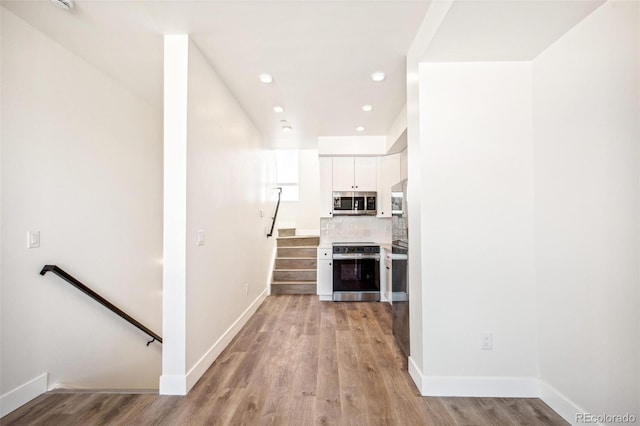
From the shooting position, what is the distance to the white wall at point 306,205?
6641 millimetres

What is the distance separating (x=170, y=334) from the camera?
2.01 m

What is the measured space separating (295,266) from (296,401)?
3298 mm

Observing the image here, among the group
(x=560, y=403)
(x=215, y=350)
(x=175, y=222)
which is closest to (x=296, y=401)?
(x=215, y=350)

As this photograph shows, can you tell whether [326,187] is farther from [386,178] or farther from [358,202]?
[386,178]

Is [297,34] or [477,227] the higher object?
[297,34]

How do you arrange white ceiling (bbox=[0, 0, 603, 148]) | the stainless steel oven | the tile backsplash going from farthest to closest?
the tile backsplash
the stainless steel oven
white ceiling (bbox=[0, 0, 603, 148])

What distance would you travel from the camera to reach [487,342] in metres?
2.00

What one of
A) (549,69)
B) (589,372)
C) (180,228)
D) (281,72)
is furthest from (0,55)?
(589,372)

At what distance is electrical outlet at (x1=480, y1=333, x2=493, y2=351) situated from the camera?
6.56ft

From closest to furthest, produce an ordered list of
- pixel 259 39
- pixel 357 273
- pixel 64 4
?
pixel 64 4 < pixel 259 39 < pixel 357 273

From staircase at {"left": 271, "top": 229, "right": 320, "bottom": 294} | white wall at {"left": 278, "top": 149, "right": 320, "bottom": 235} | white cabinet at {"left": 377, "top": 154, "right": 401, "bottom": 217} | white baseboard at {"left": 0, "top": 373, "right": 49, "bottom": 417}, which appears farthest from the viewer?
white wall at {"left": 278, "top": 149, "right": 320, "bottom": 235}

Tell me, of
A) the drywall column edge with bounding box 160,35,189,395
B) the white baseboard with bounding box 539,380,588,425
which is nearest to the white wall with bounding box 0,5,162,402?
the drywall column edge with bounding box 160,35,189,395

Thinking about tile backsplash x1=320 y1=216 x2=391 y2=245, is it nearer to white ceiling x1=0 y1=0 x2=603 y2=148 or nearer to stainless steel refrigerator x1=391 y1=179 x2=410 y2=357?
stainless steel refrigerator x1=391 y1=179 x2=410 y2=357

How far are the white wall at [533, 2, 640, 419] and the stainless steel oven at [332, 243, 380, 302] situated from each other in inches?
102
